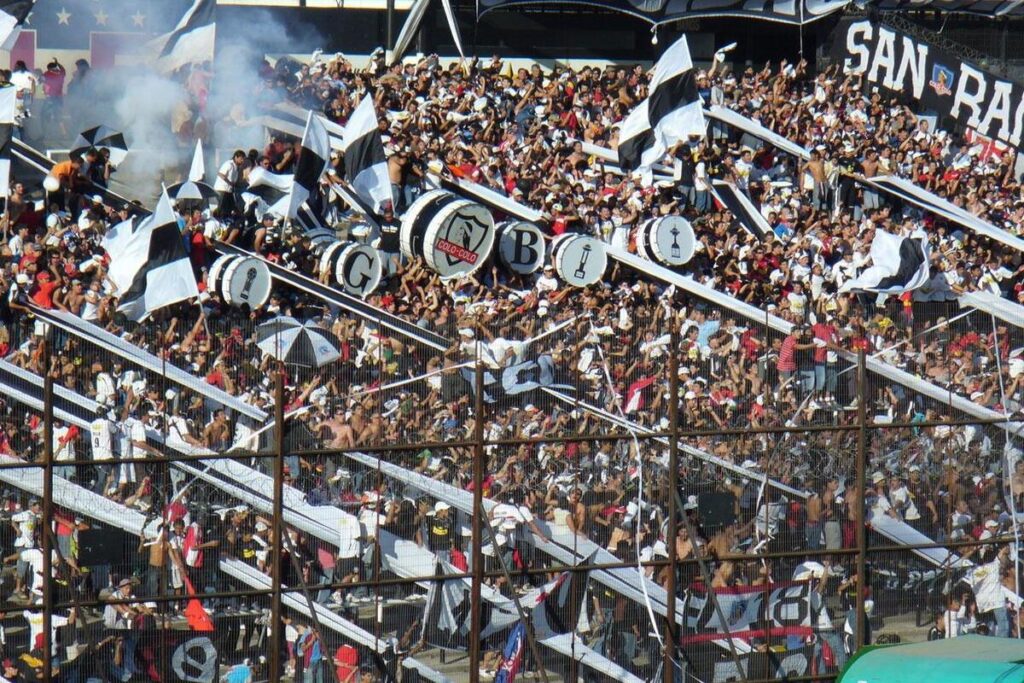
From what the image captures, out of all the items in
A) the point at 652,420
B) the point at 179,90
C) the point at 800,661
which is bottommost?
the point at 800,661

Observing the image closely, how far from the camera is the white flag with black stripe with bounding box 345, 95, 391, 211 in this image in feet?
77.0

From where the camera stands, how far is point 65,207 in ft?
71.4

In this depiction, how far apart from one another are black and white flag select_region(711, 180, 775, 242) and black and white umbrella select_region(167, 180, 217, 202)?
938 cm

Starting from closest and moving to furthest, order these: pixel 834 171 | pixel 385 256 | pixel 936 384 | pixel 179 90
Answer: pixel 936 384 → pixel 385 256 → pixel 179 90 → pixel 834 171

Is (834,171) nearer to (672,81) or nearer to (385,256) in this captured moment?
(672,81)

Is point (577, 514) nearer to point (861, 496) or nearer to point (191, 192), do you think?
point (861, 496)

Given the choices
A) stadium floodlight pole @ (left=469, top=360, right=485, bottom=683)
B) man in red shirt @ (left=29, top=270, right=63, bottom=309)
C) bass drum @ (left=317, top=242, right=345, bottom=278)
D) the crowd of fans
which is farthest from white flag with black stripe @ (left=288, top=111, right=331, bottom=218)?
stadium floodlight pole @ (left=469, top=360, right=485, bottom=683)

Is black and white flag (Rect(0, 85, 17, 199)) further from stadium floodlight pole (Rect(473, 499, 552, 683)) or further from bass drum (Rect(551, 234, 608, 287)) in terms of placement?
stadium floodlight pole (Rect(473, 499, 552, 683))

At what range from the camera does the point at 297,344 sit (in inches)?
522

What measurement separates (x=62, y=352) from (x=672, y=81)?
15855 mm

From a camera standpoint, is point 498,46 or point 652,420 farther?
point 498,46

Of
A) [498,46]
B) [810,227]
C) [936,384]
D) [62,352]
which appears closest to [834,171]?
[810,227]

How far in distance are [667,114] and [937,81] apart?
9.42 metres

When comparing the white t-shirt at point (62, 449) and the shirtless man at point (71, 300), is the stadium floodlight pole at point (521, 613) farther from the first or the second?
→ the shirtless man at point (71, 300)
